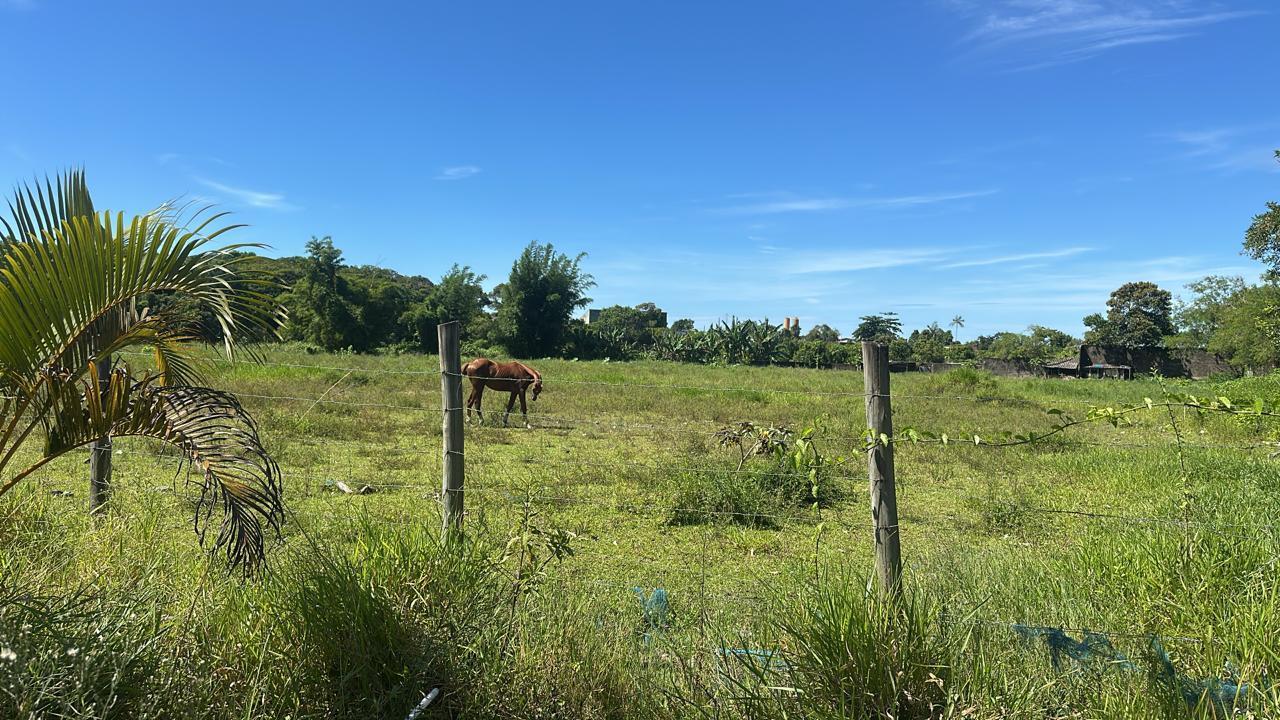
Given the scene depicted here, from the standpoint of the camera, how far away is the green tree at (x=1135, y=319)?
70.3 metres

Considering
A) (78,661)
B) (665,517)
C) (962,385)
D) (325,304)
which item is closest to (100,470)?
(78,661)

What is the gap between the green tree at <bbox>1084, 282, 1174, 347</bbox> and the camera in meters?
70.3

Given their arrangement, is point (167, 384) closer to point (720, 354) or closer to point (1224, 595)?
point (1224, 595)

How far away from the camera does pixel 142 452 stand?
8.52 metres

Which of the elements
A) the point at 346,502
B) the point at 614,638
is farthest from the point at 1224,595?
the point at 346,502

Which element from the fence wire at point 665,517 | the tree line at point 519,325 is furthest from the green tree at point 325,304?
the fence wire at point 665,517

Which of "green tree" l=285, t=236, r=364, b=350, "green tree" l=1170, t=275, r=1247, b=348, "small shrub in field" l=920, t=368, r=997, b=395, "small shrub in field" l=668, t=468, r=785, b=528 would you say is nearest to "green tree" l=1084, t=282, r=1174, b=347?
"green tree" l=1170, t=275, r=1247, b=348

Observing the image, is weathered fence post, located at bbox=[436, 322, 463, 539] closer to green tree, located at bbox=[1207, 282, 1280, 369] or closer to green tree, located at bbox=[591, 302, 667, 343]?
green tree, located at bbox=[1207, 282, 1280, 369]

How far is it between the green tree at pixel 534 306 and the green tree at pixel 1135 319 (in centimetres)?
5299

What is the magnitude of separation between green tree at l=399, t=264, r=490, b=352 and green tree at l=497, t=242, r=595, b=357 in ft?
12.2

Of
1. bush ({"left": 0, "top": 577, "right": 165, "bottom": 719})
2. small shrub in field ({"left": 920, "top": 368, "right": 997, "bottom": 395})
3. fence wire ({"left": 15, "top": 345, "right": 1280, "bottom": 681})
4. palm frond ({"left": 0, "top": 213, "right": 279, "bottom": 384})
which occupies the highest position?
palm frond ({"left": 0, "top": 213, "right": 279, "bottom": 384})

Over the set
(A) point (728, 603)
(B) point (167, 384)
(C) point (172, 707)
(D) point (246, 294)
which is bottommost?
(A) point (728, 603)

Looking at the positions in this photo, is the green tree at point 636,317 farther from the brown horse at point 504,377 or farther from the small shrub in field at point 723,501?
the small shrub in field at point 723,501

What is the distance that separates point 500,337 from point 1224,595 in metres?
50.6
